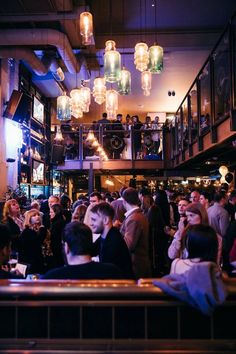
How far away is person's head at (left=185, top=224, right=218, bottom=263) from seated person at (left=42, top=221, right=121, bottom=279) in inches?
20.6

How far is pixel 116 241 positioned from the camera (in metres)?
3.32

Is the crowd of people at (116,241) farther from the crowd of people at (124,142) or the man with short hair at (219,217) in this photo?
the crowd of people at (124,142)

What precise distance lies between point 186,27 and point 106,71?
197 inches

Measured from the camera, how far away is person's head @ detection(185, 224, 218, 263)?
2498 millimetres

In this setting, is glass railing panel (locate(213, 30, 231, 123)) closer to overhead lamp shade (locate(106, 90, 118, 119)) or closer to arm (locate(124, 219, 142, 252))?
arm (locate(124, 219, 142, 252))

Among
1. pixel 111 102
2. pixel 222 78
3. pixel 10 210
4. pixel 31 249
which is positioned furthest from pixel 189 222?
pixel 111 102

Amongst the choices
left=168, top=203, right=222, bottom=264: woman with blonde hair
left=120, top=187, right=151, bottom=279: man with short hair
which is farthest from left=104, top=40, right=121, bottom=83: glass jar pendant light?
left=168, top=203, right=222, bottom=264: woman with blonde hair

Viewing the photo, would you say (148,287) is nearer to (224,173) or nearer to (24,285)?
(24,285)

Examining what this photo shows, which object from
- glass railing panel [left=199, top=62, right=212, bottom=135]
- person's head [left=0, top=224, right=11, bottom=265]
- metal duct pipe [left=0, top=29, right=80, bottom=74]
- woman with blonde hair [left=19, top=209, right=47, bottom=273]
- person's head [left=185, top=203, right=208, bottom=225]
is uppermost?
metal duct pipe [left=0, top=29, right=80, bottom=74]

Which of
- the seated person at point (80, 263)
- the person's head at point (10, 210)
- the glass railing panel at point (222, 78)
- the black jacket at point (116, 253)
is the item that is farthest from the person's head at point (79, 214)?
the seated person at point (80, 263)

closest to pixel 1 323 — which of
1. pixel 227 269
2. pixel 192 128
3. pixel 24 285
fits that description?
pixel 24 285

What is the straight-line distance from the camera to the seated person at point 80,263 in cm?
242

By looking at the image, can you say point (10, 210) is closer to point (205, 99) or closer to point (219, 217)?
point (219, 217)

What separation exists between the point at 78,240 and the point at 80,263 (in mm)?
148
